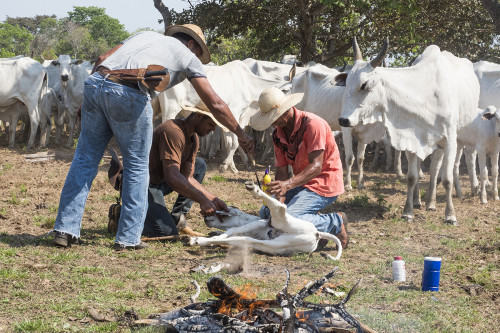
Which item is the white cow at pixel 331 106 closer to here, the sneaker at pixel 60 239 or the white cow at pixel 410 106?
the white cow at pixel 410 106

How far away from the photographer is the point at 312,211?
6.21 metres

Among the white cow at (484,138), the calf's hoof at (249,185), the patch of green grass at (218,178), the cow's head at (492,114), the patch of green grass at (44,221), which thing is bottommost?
the patch of green grass at (44,221)

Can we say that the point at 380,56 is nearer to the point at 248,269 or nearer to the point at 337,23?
the point at 248,269

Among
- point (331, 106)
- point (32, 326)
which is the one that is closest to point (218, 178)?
point (331, 106)

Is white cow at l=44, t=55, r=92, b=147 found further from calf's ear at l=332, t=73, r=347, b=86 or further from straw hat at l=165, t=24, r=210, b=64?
straw hat at l=165, t=24, r=210, b=64

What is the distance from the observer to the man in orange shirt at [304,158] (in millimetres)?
5934

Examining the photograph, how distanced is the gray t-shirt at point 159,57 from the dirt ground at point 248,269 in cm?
166

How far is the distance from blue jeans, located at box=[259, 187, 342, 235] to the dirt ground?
295 mm

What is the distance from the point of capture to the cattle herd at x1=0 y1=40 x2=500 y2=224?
8.34 meters

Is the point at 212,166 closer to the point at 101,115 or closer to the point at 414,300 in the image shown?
the point at 101,115

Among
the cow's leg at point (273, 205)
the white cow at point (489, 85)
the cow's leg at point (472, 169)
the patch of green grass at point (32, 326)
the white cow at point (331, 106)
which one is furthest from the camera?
the white cow at point (489, 85)

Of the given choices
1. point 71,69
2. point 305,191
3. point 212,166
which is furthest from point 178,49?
point 71,69

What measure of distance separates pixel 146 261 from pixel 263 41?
1451 centimetres

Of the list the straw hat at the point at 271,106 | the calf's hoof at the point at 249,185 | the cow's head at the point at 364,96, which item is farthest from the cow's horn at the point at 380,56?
the calf's hoof at the point at 249,185
